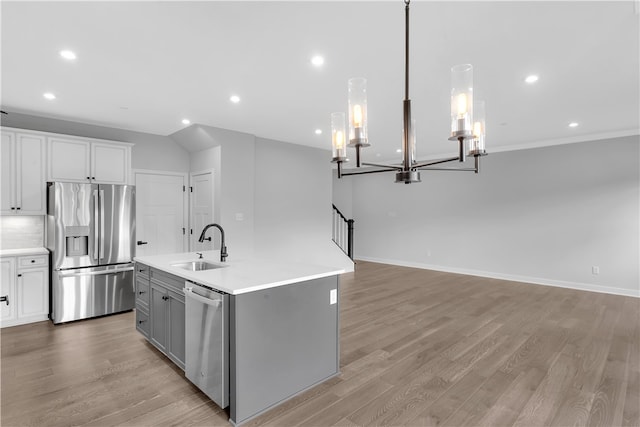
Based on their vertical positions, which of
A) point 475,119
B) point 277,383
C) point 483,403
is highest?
point 475,119

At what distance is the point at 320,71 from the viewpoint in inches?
122

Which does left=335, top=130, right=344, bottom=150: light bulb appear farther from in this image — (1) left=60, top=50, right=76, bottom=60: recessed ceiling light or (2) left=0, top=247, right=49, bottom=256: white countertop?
(2) left=0, top=247, right=49, bottom=256: white countertop

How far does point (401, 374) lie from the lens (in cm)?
278

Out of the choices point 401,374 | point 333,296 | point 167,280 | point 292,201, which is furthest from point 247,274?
point 292,201

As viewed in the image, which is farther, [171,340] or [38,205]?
[38,205]

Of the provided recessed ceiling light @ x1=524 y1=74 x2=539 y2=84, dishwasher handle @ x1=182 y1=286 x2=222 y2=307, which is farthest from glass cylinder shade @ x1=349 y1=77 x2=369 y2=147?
recessed ceiling light @ x1=524 y1=74 x2=539 y2=84

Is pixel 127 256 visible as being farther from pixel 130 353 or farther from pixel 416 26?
pixel 416 26

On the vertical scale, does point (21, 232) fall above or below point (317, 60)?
below

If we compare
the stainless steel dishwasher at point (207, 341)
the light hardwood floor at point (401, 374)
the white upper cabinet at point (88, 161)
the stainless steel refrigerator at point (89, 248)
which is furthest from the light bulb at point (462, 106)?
the white upper cabinet at point (88, 161)

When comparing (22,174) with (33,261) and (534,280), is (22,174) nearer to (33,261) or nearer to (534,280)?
(33,261)

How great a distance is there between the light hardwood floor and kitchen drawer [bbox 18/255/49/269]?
741 millimetres

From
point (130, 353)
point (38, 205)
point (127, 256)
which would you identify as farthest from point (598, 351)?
point (38, 205)

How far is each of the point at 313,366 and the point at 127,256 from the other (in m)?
3.39

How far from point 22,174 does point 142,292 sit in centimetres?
246
